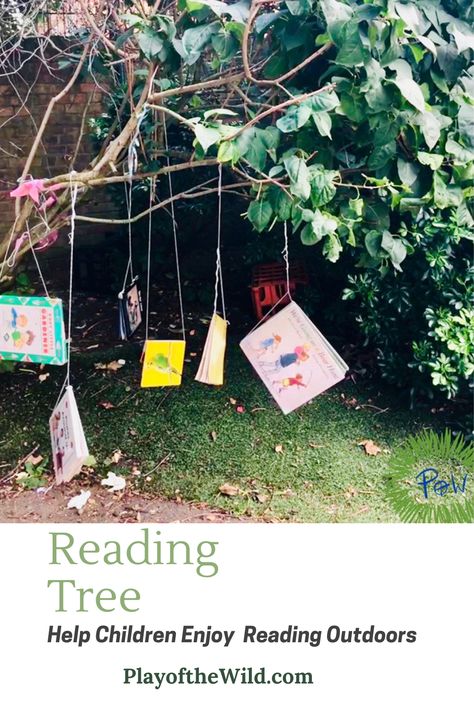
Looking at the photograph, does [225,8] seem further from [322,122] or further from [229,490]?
[229,490]

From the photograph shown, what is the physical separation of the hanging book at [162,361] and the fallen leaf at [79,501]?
823 millimetres

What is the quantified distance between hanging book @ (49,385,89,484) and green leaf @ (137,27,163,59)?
118 centimetres

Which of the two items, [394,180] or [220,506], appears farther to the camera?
[220,506]

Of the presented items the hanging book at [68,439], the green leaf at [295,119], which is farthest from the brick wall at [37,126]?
the green leaf at [295,119]

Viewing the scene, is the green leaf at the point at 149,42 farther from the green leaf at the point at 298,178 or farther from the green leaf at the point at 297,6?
the green leaf at the point at 298,178

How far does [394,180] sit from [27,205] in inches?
62.2

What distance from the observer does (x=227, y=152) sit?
229 cm

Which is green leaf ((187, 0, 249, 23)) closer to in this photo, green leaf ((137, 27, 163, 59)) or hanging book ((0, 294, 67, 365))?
green leaf ((137, 27, 163, 59))

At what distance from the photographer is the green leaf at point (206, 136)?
2127mm

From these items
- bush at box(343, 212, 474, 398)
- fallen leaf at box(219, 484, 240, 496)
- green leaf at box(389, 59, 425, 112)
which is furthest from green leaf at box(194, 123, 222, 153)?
fallen leaf at box(219, 484, 240, 496)

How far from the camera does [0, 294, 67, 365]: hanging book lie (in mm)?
2449

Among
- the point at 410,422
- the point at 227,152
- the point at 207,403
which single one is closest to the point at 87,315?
the point at 207,403

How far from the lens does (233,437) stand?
11.4 feet

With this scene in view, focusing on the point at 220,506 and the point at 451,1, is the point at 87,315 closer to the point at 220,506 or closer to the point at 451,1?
the point at 220,506
